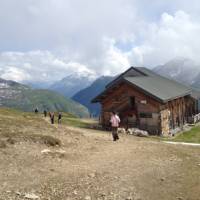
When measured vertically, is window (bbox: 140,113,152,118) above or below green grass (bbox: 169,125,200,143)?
above

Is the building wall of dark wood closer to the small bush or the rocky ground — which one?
the rocky ground

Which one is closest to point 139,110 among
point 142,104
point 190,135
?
point 142,104

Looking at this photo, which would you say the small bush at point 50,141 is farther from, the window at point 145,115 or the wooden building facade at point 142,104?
the window at point 145,115

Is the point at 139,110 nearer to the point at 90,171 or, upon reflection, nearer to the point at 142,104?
the point at 142,104

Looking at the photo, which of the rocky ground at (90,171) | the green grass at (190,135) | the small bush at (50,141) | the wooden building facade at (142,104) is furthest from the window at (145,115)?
the small bush at (50,141)

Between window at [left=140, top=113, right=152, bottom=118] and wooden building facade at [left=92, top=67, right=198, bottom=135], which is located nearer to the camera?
wooden building facade at [left=92, top=67, right=198, bottom=135]

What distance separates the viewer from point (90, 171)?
17.3 metres

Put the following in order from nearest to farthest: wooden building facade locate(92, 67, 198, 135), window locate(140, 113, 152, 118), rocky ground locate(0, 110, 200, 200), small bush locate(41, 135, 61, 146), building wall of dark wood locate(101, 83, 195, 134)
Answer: rocky ground locate(0, 110, 200, 200) → small bush locate(41, 135, 61, 146) → wooden building facade locate(92, 67, 198, 135) → building wall of dark wood locate(101, 83, 195, 134) → window locate(140, 113, 152, 118)

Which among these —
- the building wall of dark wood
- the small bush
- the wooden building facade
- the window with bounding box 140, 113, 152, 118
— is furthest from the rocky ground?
the window with bounding box 140, 113, 152, 118

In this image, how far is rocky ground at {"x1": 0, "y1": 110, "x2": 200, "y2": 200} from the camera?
48.0 ft

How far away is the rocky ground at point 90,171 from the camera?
14625 millimetres

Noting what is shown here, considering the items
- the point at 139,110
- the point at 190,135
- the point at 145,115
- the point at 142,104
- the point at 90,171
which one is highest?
the point at 142,104

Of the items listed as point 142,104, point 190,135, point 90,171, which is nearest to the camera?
point 90,171

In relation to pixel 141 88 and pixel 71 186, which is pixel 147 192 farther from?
pixel 141 88
